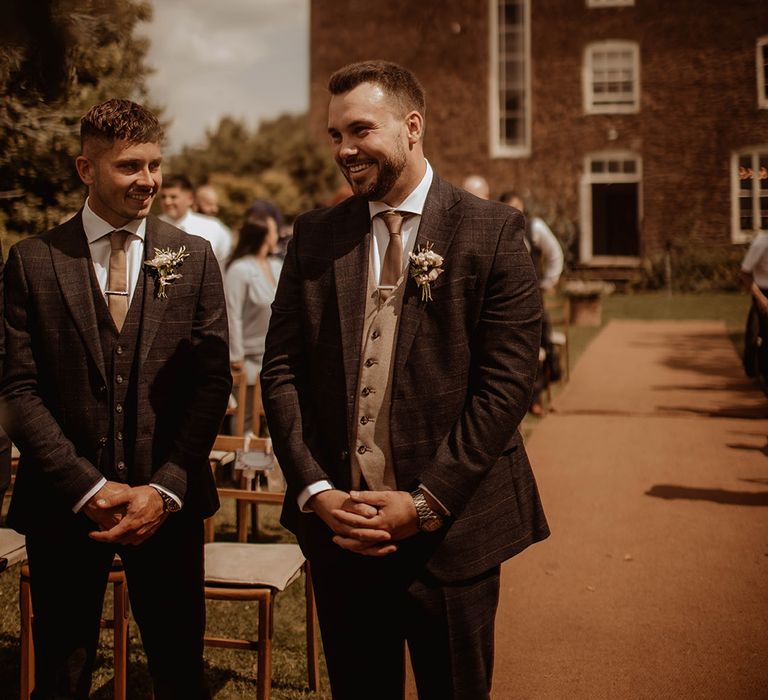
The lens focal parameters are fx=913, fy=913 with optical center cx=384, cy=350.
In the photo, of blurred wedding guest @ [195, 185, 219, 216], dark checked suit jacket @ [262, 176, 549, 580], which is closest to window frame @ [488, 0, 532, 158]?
blurred wedding guest @ [195, 185, 219, 216]

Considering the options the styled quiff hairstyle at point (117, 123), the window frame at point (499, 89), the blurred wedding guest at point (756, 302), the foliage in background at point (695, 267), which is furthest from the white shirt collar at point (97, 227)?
the window frame at point (499, 89)

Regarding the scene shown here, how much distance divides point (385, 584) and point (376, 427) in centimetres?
42

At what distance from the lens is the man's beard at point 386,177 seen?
238 centimetres

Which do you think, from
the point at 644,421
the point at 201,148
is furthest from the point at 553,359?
the point at 201,148

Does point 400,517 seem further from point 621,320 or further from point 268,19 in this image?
point 621,320

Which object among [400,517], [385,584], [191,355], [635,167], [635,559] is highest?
[635,167]

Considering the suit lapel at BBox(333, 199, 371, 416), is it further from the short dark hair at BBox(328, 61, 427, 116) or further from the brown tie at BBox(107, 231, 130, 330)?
the brown tie at BBox(107, 231, 130, 330)

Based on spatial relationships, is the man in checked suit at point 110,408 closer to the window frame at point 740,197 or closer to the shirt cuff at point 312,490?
the shirt cuff at point 312,490

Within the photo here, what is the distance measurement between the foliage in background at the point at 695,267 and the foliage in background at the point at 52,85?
166 inches

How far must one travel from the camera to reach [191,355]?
9.06ft

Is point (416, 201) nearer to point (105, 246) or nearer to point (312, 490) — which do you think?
point (312, 490)

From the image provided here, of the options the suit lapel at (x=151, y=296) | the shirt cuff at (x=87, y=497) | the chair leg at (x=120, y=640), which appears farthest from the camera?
the chair leg at (x=120, y=640)

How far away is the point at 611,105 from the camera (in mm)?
8289

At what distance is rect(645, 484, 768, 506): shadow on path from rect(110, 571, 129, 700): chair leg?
4076 millimetres
